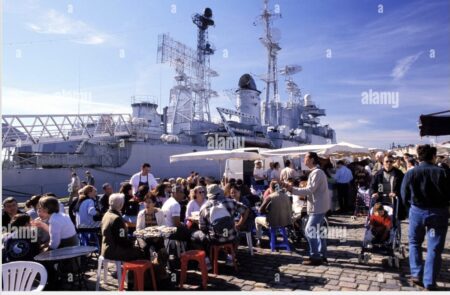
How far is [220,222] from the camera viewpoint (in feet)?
19.1

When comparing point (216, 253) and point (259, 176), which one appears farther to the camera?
point (259, 176)

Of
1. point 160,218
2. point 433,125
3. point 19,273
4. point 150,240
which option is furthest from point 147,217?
point 433,125

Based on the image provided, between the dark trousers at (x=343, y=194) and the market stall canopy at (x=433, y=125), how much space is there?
14.9 ft

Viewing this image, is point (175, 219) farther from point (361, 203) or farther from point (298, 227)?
point (361, 203)

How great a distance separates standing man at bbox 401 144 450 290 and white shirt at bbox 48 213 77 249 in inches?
213

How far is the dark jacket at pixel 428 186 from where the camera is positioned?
4.66 meters

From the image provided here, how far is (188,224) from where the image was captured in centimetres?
681

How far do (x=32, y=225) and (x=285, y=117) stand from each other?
4841cm

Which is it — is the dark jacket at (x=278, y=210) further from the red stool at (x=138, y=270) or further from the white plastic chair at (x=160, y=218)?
the red stool at (x=138, y=270)

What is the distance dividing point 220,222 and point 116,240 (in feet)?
5.93

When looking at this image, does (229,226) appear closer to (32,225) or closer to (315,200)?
(315,200)

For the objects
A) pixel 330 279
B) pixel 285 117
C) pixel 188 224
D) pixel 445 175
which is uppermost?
pixel 285 117

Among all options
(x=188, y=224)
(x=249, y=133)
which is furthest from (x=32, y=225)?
(x=249, y=133)

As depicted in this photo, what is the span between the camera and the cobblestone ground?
5.11 m
